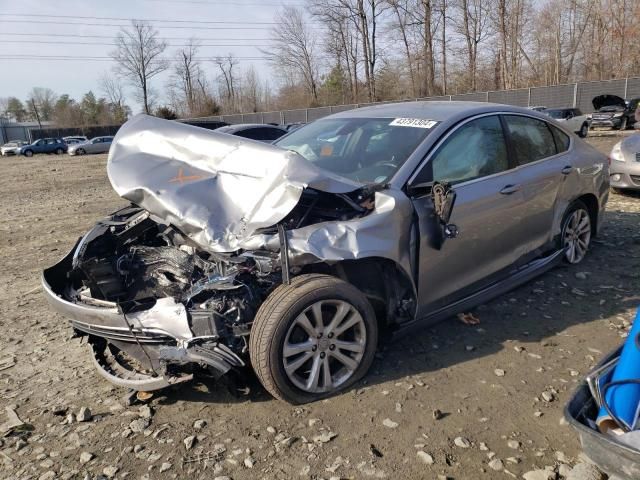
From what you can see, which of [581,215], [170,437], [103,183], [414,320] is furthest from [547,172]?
[103,183]

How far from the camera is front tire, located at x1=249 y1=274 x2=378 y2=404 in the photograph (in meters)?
2.79

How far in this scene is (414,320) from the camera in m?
3.42

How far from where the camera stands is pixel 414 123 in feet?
12.4

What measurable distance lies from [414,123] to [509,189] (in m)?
0.92

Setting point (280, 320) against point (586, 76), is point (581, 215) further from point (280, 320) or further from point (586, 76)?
point (586, 76)

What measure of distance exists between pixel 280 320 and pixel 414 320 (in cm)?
108

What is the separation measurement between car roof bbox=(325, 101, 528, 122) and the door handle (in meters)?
0.63

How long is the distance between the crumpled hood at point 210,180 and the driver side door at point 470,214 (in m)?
0.73

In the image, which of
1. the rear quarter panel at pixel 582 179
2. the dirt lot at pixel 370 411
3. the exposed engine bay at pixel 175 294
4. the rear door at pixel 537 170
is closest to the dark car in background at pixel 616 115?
the rear quarter panel at pixel 582 179

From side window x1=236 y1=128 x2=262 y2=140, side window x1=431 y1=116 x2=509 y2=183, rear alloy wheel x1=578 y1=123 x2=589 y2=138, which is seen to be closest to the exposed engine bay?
side window x1=431 y1=116 x2=509 y2=183

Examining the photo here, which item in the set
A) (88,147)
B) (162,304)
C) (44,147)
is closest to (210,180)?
(162,304)

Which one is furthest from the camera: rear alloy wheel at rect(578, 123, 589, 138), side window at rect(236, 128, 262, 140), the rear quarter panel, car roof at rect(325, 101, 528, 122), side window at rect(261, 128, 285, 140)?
rear alloy wheel at rect(578, 123, 589, 138)

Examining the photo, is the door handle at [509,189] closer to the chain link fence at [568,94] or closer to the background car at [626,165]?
the background car at [626,165]

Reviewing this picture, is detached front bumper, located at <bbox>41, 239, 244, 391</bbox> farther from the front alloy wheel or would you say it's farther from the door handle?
the door handle
